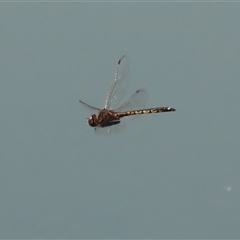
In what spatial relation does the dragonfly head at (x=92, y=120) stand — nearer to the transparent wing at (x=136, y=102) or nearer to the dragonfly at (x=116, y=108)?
the dragonfly at (x=116, y=108)

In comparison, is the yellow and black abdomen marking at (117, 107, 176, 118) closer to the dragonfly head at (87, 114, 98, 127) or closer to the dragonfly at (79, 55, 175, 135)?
the dragonfly at (79, 55, 175, 135)

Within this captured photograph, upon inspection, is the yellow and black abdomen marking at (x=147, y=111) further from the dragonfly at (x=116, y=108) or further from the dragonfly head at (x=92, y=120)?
the dragonfly head at (x=92, y=120)

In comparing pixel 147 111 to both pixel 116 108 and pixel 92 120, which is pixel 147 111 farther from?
pixel 92 120

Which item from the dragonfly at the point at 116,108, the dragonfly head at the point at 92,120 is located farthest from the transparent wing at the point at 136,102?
the dragonfly head at the point at 92,120

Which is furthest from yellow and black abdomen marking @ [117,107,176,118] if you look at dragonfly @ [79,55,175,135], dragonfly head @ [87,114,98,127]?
dragonfly head @ [87,114,98,127]

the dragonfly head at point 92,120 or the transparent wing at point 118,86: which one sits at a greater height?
the transparent wing at point 118,86

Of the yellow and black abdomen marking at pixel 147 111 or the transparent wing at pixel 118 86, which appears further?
the yellow and black abdomen marking at pixel 147 111

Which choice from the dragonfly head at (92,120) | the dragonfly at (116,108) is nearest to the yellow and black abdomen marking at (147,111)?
the dragonfly at (116,108)

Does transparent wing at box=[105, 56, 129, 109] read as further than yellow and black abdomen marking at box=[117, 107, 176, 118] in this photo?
No
